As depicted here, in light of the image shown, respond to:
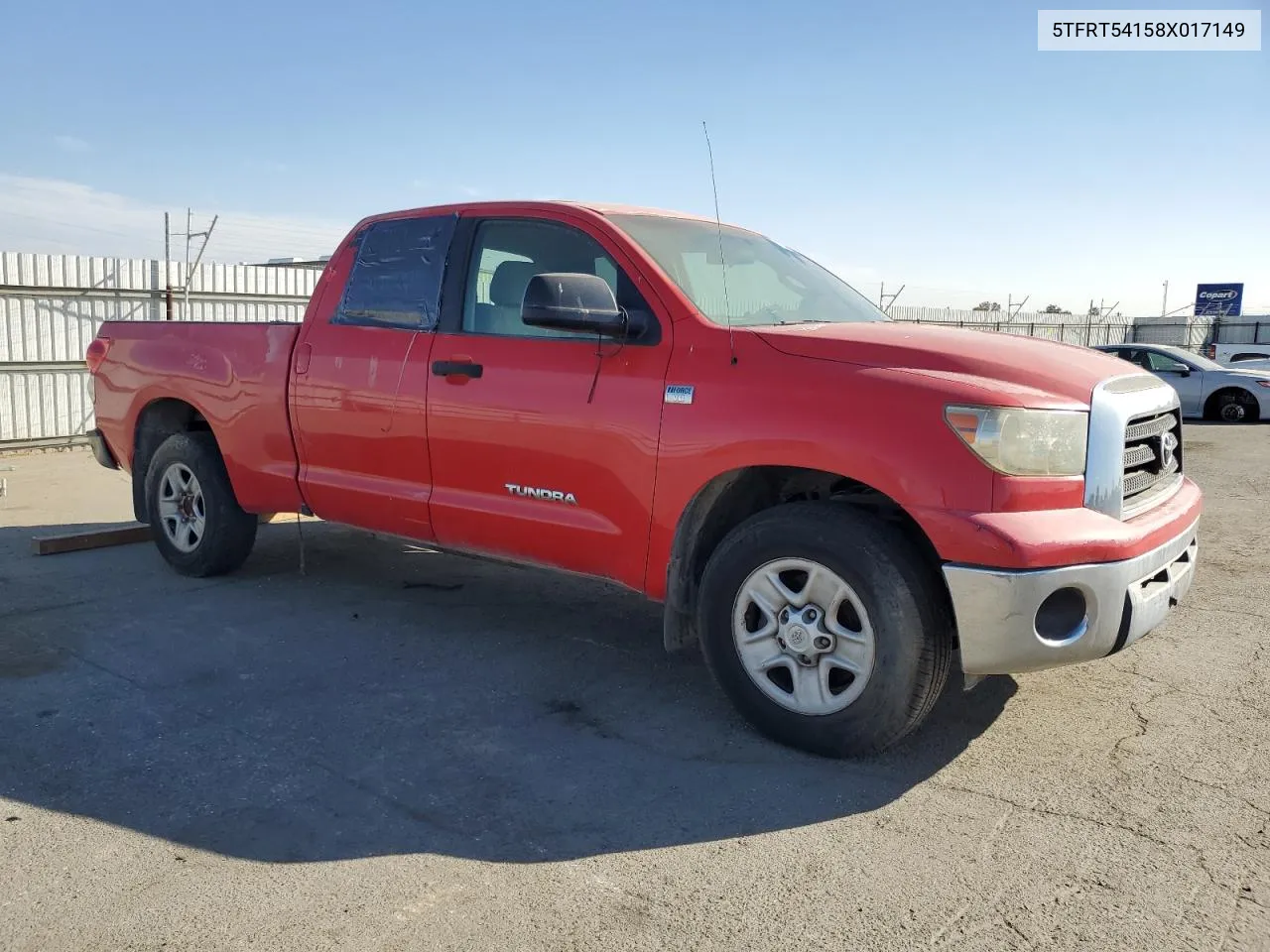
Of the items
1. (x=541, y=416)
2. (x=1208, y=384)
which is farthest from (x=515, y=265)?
(x=1208, y=384)

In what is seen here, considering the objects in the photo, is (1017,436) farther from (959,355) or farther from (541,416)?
(541,416)

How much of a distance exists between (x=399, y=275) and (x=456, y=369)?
759 millimetres

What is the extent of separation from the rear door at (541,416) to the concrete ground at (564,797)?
0.65 m

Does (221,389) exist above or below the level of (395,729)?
above

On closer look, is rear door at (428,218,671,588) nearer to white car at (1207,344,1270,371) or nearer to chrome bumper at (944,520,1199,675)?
chrome bumper at (944,520,1199,675)

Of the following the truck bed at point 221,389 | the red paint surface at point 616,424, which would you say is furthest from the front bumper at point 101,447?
the red paint surface at point 616,424

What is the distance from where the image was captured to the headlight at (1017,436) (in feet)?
11.1

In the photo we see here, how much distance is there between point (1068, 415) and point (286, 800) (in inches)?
111

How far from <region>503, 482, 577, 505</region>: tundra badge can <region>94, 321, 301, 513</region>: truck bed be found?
5.34 feet

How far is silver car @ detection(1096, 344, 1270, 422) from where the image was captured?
17.5 metres

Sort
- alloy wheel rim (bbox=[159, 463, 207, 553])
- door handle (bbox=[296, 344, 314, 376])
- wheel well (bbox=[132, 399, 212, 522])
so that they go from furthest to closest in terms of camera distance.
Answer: wheel well (bbox=[132, 399, 212, 522]), alloy wheel rim (bbox=[159, 463, 207, 553]), door handle (bbox=[296, 344, 314, 376])

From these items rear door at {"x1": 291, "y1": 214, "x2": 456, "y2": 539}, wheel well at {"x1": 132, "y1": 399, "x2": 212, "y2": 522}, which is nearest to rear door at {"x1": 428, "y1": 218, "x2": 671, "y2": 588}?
rear door at {"x1": 291, "y1": 214, "x2": 456, "y2": 539}

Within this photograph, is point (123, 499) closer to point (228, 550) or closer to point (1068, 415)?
point (228, 550)

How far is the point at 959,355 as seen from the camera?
3.63 m
